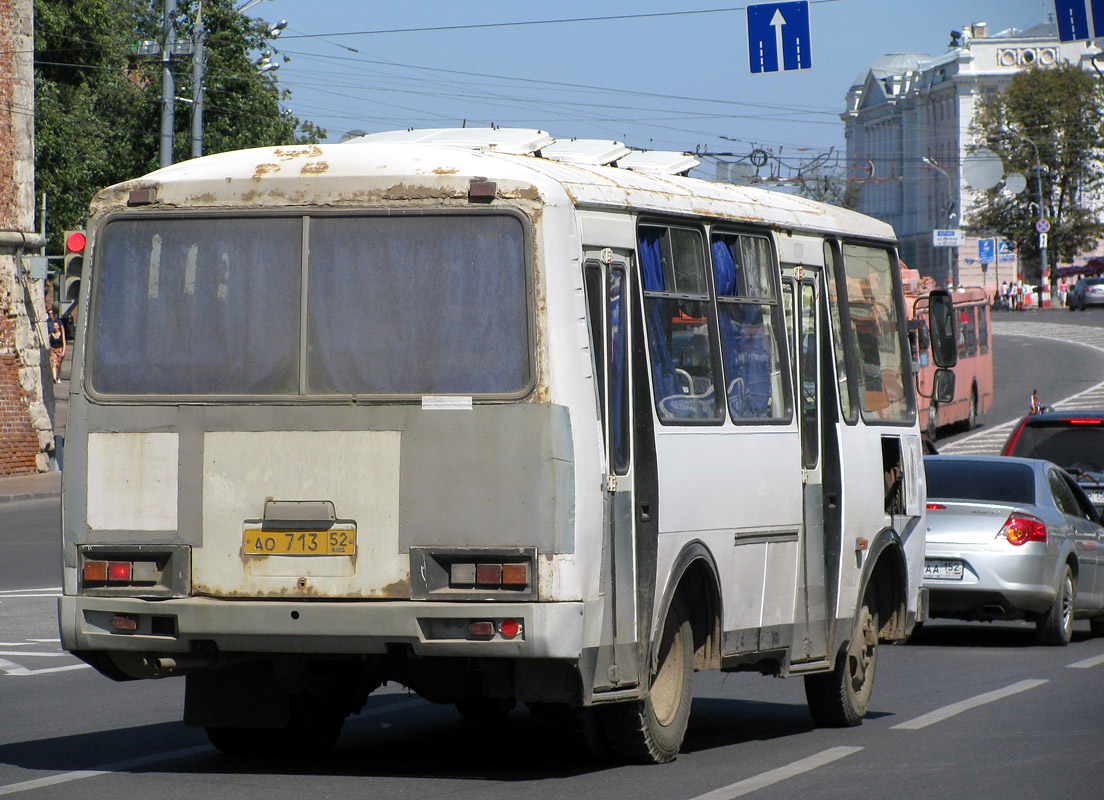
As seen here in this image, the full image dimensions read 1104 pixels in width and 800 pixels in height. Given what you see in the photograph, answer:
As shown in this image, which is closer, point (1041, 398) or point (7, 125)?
point (7, 125)

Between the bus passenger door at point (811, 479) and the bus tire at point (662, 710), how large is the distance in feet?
3.62

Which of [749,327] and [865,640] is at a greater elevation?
[749,327]

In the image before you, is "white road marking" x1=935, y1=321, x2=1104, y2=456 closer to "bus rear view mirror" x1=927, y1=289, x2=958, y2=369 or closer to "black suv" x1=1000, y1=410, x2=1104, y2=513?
"black suv" x1=1000, y1=410, x2=1104, y2=513

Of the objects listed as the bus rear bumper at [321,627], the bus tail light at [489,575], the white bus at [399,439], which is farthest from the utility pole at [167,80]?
the bus tail light at [489,575]

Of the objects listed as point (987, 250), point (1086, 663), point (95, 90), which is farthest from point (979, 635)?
point (987, 250)

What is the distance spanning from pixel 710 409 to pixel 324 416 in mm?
1877

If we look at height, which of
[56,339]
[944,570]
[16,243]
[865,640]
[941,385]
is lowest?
[865,640]

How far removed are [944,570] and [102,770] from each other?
27.7 ft

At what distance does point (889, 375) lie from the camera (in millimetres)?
11062

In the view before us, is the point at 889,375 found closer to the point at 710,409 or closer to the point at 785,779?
the point at 710,409

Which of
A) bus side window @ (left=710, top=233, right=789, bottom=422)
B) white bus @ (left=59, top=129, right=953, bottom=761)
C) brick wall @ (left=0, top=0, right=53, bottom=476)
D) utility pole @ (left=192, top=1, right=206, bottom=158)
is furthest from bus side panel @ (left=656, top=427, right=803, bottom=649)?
utility pole @ (left=192, top=1, right=206, bottom=158)

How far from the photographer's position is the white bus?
7.56 m

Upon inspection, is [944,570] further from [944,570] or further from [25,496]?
[25,496]

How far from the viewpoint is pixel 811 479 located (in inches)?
380
